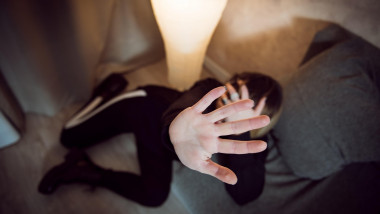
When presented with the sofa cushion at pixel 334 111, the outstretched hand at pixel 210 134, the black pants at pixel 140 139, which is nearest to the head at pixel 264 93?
the sofa cushion at pixel 334 111

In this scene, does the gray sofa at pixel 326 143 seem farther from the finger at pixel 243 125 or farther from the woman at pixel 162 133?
the finger at pixel 243 125

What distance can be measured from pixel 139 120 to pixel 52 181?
1.59 feet

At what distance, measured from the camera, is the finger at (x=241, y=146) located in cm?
54

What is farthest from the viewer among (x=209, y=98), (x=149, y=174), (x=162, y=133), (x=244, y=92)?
(x=149, y=174)

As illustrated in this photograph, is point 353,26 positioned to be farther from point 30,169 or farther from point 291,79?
point 30,169

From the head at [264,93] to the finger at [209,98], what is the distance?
0.99 ft

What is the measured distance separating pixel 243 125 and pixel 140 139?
0.62 meters

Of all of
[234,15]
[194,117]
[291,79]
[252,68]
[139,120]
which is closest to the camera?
[194,117]

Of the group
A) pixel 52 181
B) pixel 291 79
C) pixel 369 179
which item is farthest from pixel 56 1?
pixel 369 179

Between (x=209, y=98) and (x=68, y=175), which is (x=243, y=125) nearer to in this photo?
(x=209, y=98)

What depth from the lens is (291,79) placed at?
946 mm

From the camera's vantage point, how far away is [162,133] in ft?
2.25

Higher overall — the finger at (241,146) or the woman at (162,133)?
the finger at (241,146)

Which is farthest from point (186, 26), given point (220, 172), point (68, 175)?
point (68, 175)
